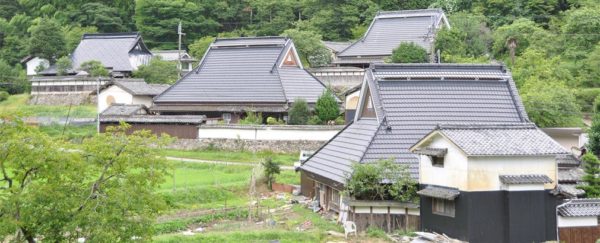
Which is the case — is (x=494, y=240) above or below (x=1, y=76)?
below

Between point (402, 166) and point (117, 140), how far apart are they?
842 centimetres

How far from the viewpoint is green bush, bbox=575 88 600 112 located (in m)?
33.7

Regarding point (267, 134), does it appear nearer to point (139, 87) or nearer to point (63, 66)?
point (139, 87)

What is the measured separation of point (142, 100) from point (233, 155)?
12149 millimetres

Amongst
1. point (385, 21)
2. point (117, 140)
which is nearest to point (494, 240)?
point (117, 140)

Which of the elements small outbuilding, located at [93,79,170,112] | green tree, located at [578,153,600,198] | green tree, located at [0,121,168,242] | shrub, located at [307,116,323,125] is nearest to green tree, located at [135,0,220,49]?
small outbuilding, located at [93,79,170,112]

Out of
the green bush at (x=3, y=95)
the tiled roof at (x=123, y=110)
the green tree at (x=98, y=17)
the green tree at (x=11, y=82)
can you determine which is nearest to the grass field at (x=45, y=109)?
the green bush at (x=3, y=95)

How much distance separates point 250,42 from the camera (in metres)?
38.9

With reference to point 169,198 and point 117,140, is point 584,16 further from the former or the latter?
point 117,140

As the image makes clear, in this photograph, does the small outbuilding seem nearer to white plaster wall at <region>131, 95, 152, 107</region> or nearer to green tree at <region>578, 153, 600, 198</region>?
white plaster wall at <region>131, 95, 152, 107</region>

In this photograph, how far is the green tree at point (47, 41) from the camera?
51.1 metres

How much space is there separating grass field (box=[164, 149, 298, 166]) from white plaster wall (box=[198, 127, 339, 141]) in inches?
30.3

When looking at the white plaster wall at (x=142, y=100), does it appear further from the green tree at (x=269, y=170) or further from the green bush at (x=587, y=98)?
the green bush at (x=587, y=98)

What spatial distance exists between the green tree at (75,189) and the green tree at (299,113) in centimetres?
1973
